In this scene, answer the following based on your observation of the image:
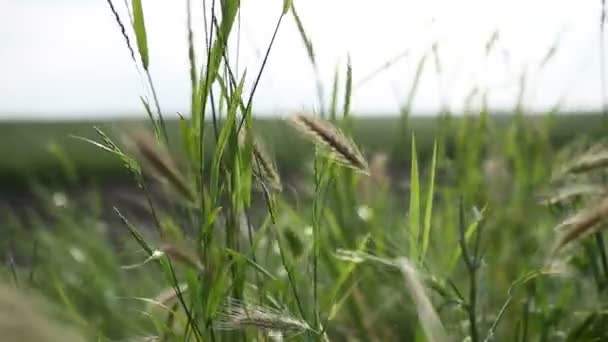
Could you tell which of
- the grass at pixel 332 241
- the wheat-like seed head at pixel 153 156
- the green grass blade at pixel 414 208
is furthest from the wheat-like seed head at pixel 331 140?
the green grass blade at pixel 414 208

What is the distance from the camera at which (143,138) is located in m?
0.80

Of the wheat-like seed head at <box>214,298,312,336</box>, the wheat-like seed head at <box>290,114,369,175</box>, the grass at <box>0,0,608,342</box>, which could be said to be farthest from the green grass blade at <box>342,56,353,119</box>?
the wheat-like seed head at <box>214,298,312,336</box>

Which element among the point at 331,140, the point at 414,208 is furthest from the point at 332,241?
the point at 331,140

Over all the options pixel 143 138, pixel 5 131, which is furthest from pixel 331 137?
pixel 5 131

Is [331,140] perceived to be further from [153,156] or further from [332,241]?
[332,241]

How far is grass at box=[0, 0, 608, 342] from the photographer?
31.4 inches

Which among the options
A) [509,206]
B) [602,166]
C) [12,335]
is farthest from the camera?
[509,206]

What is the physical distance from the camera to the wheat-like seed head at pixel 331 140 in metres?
0.79

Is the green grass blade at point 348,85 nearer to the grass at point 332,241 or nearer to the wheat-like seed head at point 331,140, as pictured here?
the grass at point 332,241

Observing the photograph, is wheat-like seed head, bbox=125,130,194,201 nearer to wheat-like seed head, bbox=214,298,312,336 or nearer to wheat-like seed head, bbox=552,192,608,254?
wheat-like seed head, bbox=214,298,312,336

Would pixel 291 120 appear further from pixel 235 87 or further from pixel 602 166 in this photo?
pixel 602 166

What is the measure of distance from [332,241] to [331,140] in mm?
732

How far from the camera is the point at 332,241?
1516 mm

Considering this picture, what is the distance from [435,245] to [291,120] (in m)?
0.95
